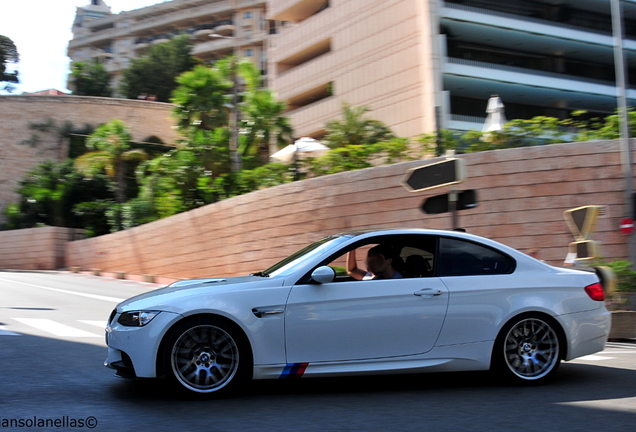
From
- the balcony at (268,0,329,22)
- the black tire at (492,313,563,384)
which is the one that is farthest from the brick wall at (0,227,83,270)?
the black tire at (492,313,563,384)

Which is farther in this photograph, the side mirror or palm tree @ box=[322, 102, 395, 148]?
palm tree @ box=[322, 102, 395, 148]

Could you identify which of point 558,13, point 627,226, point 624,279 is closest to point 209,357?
point 624,279

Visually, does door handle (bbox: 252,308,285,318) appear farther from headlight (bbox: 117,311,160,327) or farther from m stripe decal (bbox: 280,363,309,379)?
headlight (bbox: 117,311,160,327)

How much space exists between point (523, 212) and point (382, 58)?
1863 centimetres

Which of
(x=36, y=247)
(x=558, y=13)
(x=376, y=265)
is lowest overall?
(x=376, y=265)

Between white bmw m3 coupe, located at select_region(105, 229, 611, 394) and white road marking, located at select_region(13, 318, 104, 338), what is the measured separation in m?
4.09

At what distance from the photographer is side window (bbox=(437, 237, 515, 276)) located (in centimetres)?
613

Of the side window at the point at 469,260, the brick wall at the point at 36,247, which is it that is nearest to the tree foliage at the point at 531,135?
the side window at the point at 469,260

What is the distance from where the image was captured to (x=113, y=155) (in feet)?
143

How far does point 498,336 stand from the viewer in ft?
19.8

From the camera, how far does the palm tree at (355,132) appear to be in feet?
88.5

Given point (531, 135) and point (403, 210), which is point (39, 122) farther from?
point (531, 135)

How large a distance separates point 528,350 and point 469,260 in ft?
3.06

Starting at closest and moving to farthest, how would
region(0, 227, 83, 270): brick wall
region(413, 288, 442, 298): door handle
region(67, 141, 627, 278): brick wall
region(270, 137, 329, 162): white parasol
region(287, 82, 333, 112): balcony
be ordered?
1. region(413, 288, 442, 298): door handle
2. region(67, 141, 627, 278): brick wall
3. region(270, 137, 329, 162): white parasol
4. region(287, 82, 333, 112): balcony
5. region(0, 227, 83, 270): brick wall
